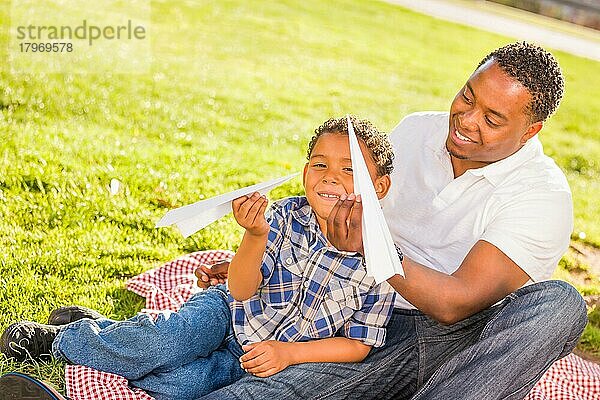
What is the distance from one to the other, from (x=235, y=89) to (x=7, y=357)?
4.83 metres

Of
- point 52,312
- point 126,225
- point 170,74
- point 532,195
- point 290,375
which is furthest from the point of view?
point 170,74

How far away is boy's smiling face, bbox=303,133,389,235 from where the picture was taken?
2.77 meters

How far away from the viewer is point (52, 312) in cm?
326

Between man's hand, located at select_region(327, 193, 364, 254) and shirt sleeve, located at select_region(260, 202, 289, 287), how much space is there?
400mm

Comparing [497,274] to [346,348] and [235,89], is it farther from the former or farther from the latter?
[235,89]

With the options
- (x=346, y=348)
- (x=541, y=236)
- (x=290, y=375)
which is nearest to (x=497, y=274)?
(x=541, y=236)

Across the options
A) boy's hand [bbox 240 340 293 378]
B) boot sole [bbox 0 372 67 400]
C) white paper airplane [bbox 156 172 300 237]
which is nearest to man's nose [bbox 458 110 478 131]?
white paper airplane [bbox 156 172 300 237]

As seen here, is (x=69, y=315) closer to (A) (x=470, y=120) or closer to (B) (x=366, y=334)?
(B) (x=366, y=334)

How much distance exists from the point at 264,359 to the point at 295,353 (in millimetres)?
104

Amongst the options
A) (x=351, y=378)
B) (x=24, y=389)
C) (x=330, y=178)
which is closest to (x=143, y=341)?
(x=24, y=389)

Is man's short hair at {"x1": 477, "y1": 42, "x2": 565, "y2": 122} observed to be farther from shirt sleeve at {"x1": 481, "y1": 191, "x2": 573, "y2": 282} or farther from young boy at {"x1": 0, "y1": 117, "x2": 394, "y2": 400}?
young boy at {"x1": 0, "y1": 117, "x2": 394, "y2": 400}

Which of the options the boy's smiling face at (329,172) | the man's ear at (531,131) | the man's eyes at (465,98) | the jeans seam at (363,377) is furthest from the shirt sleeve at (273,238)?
the man's ear at (531,131)

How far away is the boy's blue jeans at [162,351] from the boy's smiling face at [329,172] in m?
0.55

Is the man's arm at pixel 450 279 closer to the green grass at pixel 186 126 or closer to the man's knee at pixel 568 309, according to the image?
the man's knee at pixel 568 309
